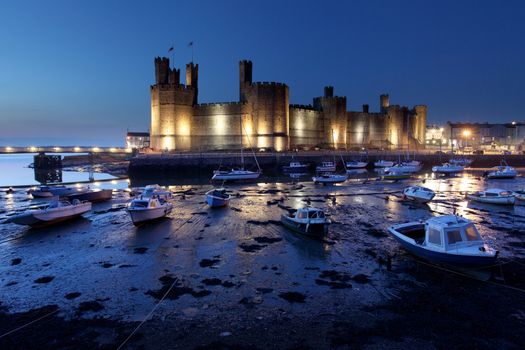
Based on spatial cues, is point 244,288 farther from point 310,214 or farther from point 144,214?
point 144,214

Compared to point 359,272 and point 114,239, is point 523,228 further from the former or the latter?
point 114,239

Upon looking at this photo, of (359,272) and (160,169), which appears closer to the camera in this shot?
(359,272)

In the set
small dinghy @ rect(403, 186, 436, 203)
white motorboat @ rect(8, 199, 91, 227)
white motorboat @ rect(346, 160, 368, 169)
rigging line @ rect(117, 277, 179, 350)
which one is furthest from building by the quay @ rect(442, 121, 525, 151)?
rigging line @ rect(117, 277, 179, 350)

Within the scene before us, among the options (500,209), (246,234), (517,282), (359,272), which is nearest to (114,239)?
(246,234)

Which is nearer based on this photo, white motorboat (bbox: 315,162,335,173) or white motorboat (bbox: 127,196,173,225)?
white motorboat (bbox: 127,196,173,225)

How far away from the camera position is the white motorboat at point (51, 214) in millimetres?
16562

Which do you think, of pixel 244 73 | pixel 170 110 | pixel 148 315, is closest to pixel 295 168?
pixel 244 73

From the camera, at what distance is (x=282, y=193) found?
28250 mm

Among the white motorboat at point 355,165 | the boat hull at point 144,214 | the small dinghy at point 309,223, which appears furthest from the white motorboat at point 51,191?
the white motorboat at point 355,165

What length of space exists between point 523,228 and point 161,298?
1518 cm

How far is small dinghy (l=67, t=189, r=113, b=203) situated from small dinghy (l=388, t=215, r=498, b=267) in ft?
64.9

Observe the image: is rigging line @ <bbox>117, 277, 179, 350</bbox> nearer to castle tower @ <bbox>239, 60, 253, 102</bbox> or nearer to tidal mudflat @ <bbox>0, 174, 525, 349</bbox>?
tidal mudflat @ <bbox>0, 174, 525, 349</bbox>

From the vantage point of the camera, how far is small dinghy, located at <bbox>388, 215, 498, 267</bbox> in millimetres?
10297

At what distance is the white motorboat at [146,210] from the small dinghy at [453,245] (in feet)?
37.1
